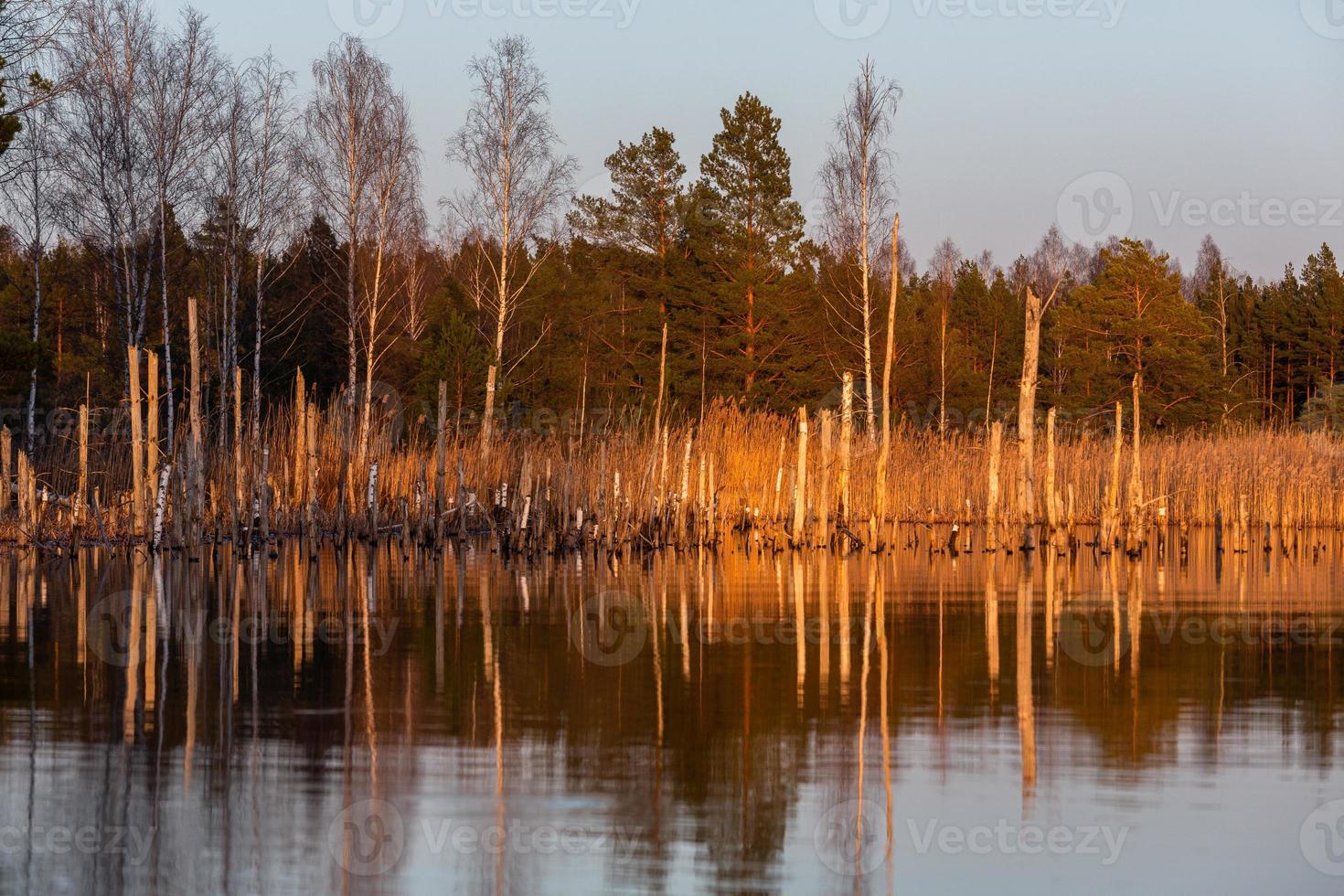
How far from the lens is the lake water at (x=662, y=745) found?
19.2ft

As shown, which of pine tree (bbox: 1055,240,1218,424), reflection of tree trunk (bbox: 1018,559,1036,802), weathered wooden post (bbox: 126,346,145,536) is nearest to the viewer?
reflection of tree trunk (bbox: 1018,559,1036,802)

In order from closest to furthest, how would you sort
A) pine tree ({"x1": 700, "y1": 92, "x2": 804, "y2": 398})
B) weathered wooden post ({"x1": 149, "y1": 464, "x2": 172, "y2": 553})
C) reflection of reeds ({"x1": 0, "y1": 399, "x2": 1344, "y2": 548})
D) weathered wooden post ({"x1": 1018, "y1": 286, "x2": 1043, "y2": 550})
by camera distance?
weathered wooden post ({"x1": 149, "y1": 464, "x2": 172, "y2": 553}) < reflection of reeds ({"x1": 0, "y1": 399, "x2": 1344, "y2": 548}) < weathered wooden post ({"x1": 1018, "y1": 286, "x2": 1043, "y2": 550}) < pine tree ({"x1": 700, "y1": 92, "x2": 804, "y2": 398})

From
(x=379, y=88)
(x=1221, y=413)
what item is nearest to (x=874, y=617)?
(x=379, y=88)

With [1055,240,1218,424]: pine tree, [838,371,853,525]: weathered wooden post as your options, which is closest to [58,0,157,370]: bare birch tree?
[838,371,853,525]: weathered wooden post

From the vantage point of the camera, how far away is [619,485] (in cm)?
2347

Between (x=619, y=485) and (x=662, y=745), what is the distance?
15.5m

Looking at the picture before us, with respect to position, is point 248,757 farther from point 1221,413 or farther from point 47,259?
point 1221,413

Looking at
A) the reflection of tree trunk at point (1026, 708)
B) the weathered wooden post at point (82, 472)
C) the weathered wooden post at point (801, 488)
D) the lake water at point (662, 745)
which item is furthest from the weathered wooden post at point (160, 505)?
the reflection of tree trunk at point (1026, 708)

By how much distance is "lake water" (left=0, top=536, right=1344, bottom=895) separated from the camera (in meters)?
5.85

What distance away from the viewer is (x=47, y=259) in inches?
1618

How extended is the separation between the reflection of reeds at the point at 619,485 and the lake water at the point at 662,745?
21.5 feet

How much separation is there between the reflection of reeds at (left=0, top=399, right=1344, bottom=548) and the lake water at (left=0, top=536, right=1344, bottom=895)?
6.55 meters

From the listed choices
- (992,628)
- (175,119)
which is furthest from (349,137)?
(992,628)

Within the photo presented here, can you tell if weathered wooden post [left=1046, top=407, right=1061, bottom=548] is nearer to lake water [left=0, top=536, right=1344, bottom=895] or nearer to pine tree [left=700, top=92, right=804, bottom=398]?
lake water [left=0, top=536, right=1344, bottom=895]
